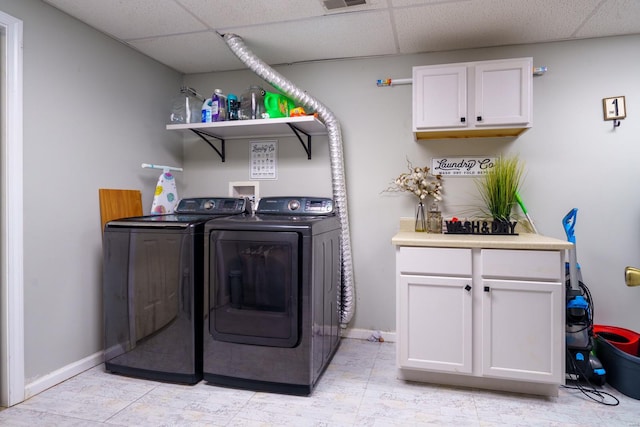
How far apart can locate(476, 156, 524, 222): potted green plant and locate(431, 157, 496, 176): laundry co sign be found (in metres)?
0.08

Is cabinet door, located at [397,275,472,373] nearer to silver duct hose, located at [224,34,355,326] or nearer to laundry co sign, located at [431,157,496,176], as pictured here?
silver duct hose, located at [224,34,355,326]

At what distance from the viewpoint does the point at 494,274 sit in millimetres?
1876

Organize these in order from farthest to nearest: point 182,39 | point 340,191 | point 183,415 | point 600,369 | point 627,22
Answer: point 340,191 < point 182,39 < point 627,22 < point 600,369 < point 183,415

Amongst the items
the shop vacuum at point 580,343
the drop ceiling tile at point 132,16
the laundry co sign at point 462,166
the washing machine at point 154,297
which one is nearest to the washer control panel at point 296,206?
the washing machine at point 154,297

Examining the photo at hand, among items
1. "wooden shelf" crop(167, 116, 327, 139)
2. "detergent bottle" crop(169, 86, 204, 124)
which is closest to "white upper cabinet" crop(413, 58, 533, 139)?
"wooden shelf" crop(167, 116, 327, 139)

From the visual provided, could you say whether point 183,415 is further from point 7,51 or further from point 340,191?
point 7,51

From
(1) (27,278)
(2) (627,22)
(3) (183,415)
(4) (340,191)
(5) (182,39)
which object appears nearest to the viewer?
(3) (183,415)

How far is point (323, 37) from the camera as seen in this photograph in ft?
7.85

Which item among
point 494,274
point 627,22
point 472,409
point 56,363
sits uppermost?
point 627,22

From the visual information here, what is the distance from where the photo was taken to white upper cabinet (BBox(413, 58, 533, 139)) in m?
2.16

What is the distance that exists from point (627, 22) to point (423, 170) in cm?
145

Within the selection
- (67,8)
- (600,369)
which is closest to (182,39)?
(67,8)

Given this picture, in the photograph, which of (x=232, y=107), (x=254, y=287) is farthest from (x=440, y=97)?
(x=254, y=287)

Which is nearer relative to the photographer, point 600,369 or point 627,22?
point 600,369
